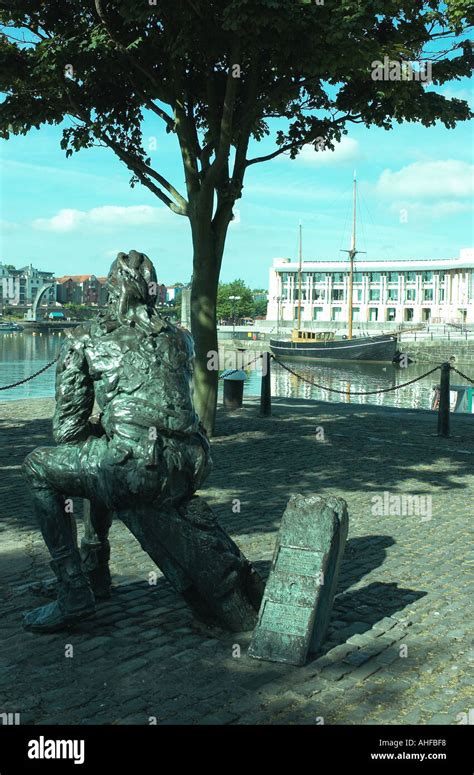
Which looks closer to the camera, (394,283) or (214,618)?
(214,618)

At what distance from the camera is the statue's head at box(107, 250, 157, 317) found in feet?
15.9

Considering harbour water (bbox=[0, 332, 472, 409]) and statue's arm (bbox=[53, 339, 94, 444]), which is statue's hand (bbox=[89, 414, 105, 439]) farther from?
harbour water (bbox=[0, 332, 472, 409])

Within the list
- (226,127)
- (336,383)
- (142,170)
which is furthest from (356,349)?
(226,127)

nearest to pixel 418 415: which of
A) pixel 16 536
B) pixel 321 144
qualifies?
pixel 321 144

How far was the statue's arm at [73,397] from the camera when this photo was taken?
4828 mm

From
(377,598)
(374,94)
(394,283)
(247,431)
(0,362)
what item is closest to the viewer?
(377,598)

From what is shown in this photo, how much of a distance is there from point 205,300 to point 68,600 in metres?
8.78

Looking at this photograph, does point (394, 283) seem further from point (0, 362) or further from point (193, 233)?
point (193, 233)

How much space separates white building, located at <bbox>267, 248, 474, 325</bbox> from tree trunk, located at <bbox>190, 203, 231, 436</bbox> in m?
88.9

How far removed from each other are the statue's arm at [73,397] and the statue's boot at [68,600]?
2.38ft

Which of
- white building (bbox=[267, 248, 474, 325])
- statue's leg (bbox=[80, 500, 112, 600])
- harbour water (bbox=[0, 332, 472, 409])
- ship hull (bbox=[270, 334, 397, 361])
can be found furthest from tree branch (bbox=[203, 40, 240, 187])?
white building (bbox=[267, 248, 474, 325])

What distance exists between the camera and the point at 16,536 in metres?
7.25

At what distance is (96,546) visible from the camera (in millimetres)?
5441
